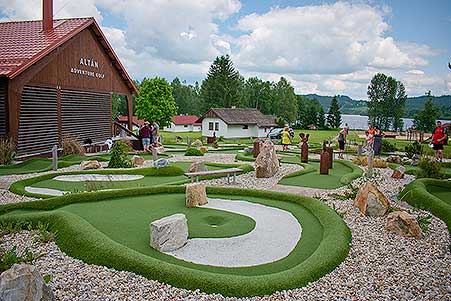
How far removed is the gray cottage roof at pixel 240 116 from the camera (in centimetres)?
4778

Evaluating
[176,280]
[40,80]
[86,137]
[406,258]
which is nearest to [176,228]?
[176,280]

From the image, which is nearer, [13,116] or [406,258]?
[406,258]

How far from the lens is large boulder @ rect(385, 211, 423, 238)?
7909 mm

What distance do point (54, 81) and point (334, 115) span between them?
6398cm

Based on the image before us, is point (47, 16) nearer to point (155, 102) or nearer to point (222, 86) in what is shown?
point (155, 102)

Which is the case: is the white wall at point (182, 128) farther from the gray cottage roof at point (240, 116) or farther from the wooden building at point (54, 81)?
the wooden building at point (54, 81)

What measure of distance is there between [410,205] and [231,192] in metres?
4.71

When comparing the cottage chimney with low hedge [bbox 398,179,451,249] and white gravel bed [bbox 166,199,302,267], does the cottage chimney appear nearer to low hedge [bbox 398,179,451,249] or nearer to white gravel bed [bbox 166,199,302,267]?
white gravel bed [bbox 166,199,302,267]

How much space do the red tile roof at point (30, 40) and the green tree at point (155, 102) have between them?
2983cm

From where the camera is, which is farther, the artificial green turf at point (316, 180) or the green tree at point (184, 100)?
the green tree at point (184, 100)

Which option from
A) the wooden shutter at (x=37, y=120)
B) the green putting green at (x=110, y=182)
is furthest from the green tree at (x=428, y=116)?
the wooden shutter at (x=37, y=120)

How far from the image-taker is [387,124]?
77438 mm

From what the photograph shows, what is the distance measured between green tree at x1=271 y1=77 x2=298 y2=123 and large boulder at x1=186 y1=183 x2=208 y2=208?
2635 inches

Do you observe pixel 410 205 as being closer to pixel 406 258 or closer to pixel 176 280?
pixel 406 258
